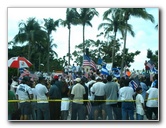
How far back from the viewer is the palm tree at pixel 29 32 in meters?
13.5

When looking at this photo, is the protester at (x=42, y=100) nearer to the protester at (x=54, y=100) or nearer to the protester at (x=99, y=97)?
the protester at (x=54, y=100)

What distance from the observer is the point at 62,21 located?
46.0 feet

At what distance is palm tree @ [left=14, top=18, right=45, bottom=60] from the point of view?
13498 millimetres

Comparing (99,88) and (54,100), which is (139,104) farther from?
(54,100)

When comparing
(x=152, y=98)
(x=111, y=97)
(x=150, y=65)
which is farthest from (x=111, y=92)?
(x=150, y=65)

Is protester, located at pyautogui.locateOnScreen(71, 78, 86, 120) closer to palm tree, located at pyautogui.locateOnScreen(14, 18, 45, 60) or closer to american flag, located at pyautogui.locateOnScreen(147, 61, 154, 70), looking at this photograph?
palm tree, located at pyautogui.locateOnScreen(14, 18, 45, 60)

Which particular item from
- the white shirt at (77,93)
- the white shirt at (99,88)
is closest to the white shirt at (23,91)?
the white shirt at (77,93)

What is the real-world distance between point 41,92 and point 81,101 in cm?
114

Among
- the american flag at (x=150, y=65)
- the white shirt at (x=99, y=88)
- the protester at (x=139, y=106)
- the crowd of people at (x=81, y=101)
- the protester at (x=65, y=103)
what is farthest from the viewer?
the american flag at (x=150, y=65)

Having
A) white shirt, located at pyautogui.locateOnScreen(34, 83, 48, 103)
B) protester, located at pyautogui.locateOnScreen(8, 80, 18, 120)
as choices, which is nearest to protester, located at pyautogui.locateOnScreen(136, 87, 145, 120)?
white shirt, located at pyautogui.locateOnScreen(34, 83, 48, 103)
